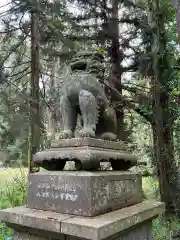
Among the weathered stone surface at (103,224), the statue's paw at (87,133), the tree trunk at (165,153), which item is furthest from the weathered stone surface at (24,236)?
the tree trunk at (165,153)

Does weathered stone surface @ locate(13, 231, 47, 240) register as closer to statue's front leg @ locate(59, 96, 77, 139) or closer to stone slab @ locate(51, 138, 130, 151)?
stone slab @ locate(51, 138, 130, 151)

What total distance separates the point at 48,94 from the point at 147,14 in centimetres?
303

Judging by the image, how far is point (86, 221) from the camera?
187cm

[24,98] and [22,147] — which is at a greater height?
[24,98]

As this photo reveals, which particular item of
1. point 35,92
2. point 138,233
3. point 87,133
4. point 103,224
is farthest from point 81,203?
point 35,92

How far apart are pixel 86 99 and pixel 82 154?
0.53 m

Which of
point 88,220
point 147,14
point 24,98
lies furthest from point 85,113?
point 147,14

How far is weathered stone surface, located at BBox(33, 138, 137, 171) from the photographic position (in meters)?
2.12

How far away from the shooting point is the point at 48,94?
633 cm

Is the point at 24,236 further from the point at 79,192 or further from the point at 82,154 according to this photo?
the point at 82,154

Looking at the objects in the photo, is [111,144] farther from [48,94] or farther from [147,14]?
[147,14]

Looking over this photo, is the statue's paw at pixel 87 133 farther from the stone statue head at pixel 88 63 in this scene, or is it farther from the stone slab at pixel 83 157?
the stone statue head at pixel 88 63

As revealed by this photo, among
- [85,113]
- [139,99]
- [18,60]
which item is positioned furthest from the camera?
[139,99]

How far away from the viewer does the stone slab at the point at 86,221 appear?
5.82 feet
